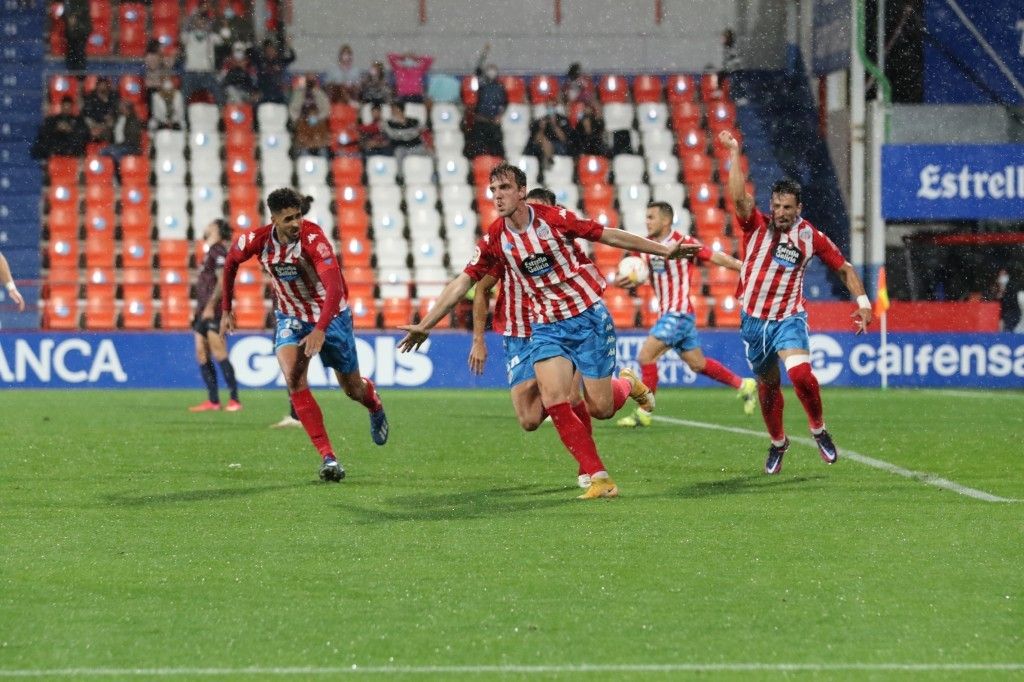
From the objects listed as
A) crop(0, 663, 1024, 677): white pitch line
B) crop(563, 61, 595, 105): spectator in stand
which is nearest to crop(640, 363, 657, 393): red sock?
crop(0, 663, 1024, 677): white pitch line

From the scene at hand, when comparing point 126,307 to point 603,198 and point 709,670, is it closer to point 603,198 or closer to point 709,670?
point 603,198

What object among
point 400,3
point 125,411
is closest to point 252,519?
point 125,411

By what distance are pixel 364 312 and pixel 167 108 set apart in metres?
6.22

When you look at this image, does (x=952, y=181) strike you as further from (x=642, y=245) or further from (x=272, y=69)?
(x=642, y=245)

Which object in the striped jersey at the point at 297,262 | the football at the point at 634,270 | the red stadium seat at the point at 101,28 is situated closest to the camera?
the striped jersey at the point at 297,262

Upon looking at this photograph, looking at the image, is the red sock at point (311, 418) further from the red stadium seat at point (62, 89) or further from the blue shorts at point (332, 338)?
the red stadium seat at point (62, 89)

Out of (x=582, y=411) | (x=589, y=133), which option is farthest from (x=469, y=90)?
(x=582, y=411)

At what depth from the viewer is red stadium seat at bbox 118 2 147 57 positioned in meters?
31.5

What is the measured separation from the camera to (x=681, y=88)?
32.0 meters

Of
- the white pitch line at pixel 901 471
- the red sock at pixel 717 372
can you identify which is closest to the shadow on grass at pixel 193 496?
the white pitch line at pixel 901 471

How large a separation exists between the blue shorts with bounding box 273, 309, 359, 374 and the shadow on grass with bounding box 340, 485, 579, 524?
162 centimetres

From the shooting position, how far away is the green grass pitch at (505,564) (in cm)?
533

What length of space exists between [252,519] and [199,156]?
21791mm

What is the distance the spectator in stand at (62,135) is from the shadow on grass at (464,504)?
20.6 metres
